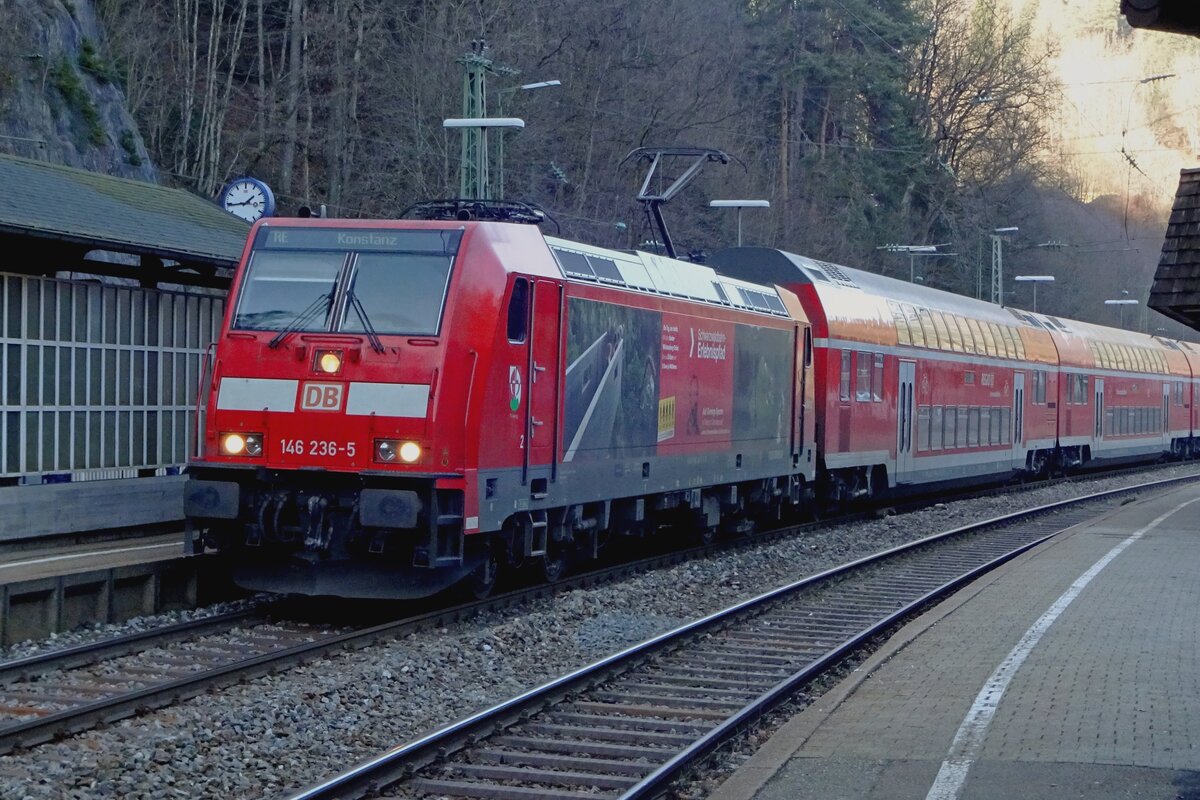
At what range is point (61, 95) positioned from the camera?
26016 mm

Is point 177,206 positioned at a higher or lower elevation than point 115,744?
higher

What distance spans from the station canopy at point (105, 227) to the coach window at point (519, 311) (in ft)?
12.8

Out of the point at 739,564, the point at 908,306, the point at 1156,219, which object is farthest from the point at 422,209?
the point at 1156,219

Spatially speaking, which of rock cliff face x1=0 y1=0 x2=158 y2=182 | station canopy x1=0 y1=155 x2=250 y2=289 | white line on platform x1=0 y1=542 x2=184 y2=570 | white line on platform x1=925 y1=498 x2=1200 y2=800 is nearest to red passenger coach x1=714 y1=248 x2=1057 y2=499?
white line on platform x1=925 y1=498 x2=1200 y2=800

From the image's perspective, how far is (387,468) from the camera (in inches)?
436

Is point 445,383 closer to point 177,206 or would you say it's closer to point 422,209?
point 422,209

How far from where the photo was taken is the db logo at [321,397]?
11.3 metres

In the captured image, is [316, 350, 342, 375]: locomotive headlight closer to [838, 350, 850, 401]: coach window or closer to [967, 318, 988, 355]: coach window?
[838, 350, 850, 401]: coach window

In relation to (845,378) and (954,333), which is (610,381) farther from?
(954,333)

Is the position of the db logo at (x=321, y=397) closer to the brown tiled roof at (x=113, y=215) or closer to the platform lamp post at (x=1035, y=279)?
the brown tiled roof at (x=113, y=215)

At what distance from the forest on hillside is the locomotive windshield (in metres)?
12.2

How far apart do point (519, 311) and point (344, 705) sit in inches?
168

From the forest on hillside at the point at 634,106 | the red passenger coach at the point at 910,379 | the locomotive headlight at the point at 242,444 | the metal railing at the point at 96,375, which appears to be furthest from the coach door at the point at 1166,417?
the locomotive headlight at the point at 242,444

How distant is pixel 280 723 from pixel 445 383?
365cm
